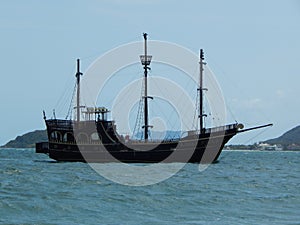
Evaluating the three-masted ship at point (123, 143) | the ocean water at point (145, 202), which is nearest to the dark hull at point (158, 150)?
the three-masted ship at point (123, 143)

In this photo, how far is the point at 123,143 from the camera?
60375 millimetres

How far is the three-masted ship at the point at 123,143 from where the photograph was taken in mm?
60094

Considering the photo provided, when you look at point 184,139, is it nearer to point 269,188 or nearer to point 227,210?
point 269,188

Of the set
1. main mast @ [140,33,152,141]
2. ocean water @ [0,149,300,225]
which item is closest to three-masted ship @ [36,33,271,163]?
main mast @ [140,33,152,141]

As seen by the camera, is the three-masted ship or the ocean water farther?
the three-masted ship

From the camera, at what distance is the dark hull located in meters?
60.0

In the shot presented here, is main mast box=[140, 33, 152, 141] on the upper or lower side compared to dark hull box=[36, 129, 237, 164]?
upper

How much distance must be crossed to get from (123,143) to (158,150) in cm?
308

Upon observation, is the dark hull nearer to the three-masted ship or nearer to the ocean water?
the three-masted ship

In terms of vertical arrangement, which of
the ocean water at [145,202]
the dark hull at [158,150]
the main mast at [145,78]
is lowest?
the ocean water at [145,202]

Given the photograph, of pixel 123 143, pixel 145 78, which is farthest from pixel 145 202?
pixel 145 78

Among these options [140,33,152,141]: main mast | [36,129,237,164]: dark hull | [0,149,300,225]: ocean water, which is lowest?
[0,149,300,225]: ocean water

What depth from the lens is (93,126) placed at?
6088 centimetres

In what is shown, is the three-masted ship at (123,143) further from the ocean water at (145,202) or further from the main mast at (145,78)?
the ocean water at (145,202)
